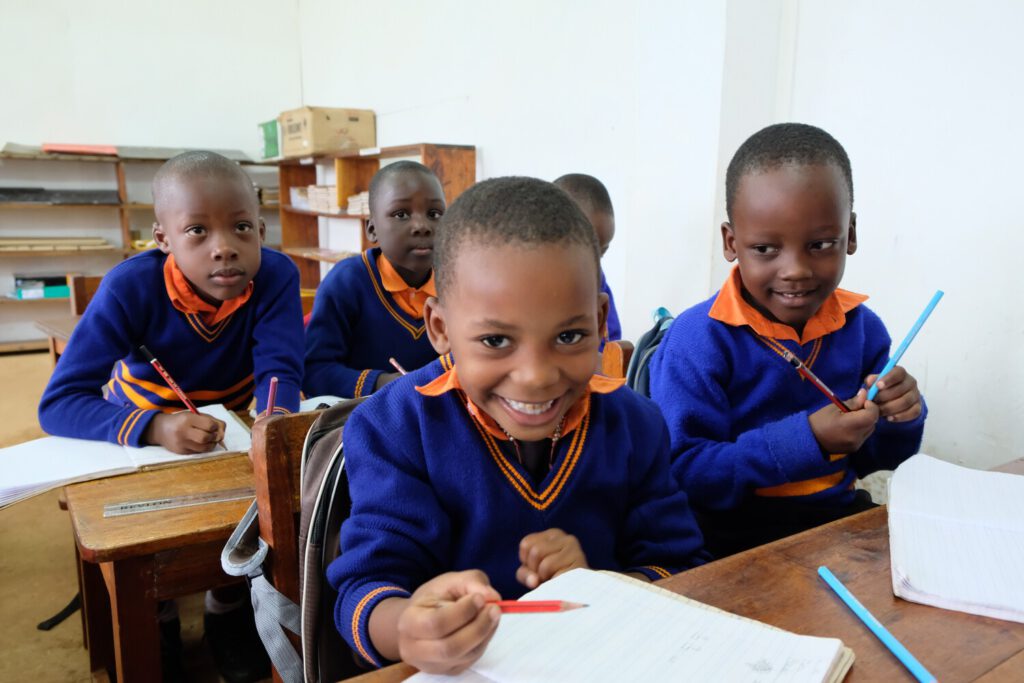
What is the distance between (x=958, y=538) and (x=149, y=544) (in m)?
0.98

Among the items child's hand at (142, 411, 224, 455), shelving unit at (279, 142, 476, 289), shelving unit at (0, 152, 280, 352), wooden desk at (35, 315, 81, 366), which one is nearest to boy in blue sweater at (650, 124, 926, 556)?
child's hand at (142, 411, 224, 455)

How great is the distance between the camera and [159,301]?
167 cm

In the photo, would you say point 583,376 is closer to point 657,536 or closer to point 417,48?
point 657,536

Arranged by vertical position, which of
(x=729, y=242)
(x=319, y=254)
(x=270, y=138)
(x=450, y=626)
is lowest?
(x=319, y=254)

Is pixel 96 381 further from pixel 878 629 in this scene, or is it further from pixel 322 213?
pixel 322 213

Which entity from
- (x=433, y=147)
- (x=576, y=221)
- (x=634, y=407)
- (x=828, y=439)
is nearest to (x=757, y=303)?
(x=828, y=439)

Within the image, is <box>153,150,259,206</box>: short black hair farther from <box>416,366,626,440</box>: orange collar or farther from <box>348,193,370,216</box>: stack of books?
<box>348,193,370,216</box>: stack of books

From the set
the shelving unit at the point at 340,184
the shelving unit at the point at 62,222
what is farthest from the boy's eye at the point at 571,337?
the shelving unit at the point at 62,222

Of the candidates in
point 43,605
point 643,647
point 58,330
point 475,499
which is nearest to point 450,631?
point 643,647

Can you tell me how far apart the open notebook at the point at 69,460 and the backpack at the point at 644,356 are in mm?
768

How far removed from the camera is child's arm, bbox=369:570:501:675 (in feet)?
1.89

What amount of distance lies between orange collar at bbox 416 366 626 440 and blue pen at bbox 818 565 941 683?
12.0 inches

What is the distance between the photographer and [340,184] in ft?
16.6

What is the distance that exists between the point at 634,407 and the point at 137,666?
851 mm
